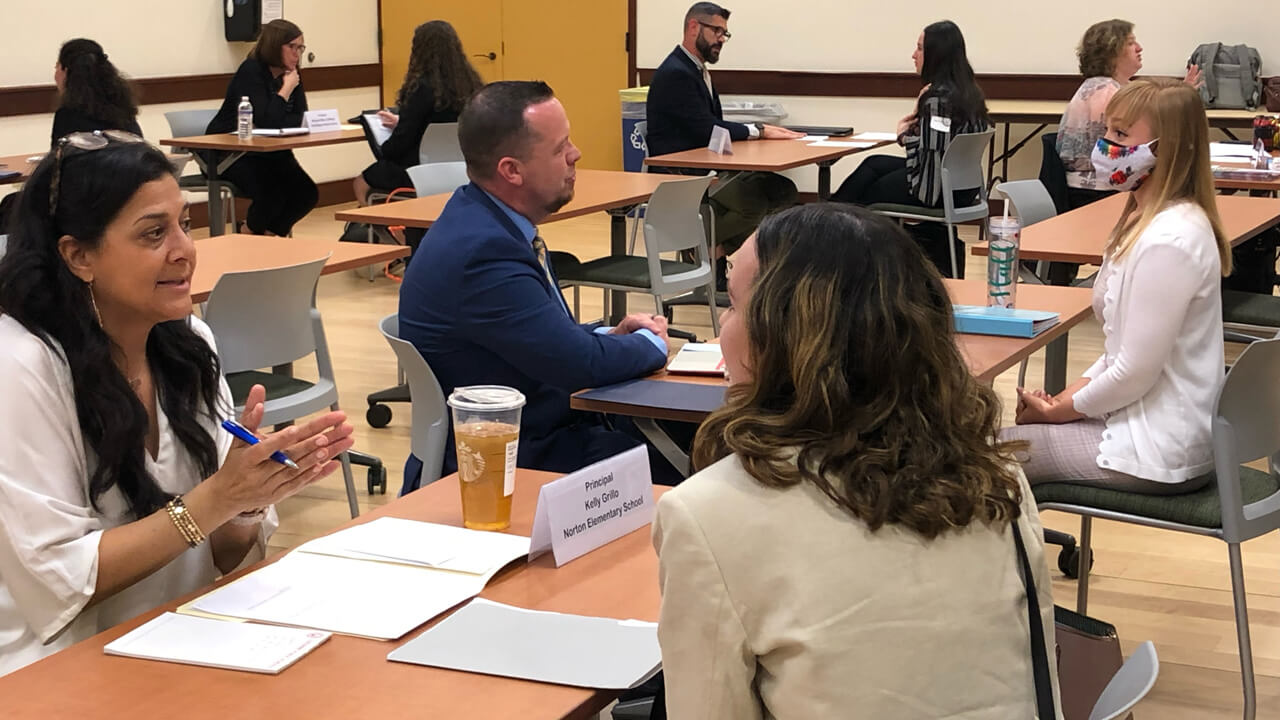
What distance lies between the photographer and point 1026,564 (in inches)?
51.9

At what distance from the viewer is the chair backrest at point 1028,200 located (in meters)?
4.62

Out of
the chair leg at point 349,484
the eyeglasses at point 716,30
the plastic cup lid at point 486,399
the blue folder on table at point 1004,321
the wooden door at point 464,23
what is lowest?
the chair leg at point 349,484

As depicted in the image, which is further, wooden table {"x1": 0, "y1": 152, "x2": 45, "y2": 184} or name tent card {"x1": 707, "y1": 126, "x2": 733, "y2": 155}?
name tent card {"x1": 707, "y1": 126, "x2": 733, "y2": 155}

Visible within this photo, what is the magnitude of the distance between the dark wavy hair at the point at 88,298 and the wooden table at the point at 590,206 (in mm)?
2551

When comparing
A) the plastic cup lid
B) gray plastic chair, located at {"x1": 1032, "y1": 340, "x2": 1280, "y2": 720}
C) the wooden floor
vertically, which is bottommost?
the wooden floor

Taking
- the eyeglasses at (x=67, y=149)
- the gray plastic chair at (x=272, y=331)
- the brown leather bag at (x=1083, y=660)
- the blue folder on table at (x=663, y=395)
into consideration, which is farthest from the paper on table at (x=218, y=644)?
the gray plastic chair at (x=272, y=331)

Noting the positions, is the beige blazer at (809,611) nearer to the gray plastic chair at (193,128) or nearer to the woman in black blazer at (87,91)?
the woman in black blazer at (87,91)

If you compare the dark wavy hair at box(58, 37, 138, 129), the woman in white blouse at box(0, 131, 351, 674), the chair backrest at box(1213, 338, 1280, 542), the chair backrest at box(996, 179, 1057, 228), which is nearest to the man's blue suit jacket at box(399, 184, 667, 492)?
the woman in white blouse at box(0, 131, 351, 674)

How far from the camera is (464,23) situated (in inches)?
423

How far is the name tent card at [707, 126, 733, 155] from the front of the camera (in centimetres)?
671

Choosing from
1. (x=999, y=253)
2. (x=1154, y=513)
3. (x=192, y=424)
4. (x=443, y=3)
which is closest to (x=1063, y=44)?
(x=443, y=3)

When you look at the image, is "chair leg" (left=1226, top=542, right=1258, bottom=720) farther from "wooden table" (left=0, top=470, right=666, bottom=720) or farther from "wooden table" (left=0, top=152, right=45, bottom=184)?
"wooden table" (left=0, top=152, right=45, bottom=184)

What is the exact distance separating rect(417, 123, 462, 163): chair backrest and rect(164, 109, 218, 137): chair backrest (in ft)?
4.73

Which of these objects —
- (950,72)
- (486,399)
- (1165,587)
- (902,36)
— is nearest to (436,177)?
(950,72)
